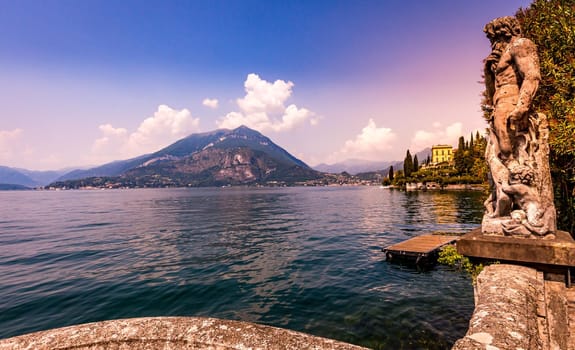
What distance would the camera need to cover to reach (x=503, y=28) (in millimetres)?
5488

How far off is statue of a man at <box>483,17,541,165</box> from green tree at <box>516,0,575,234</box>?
5.53m

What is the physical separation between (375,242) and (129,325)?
24741 millimetres

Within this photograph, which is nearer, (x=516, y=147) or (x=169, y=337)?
(x=169, y=337)

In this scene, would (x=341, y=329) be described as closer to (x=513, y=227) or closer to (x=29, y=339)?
(x=513, y=227)

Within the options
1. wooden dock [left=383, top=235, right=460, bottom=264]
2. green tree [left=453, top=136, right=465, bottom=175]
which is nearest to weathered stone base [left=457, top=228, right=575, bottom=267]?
wooden dock [left=383, top=235, right=460, bottom=264]

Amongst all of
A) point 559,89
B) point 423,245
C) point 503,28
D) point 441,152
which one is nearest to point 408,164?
point 441,152

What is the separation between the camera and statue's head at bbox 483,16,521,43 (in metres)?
5.45

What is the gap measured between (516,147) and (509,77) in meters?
1.36

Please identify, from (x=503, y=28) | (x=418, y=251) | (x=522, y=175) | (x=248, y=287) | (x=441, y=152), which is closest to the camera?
(x=522, y=175)

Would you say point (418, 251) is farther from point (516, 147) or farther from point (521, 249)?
point (521, 249)

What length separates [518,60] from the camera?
197 inches

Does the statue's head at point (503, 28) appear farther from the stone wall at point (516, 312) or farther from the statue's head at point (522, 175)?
the stone wall at point (516, 312)

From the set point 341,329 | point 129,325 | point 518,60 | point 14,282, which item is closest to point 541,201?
point 518,60

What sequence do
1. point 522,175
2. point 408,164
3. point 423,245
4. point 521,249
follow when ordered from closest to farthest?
point 521,249 → point 522,175 → point 423,245 → point 408,164
